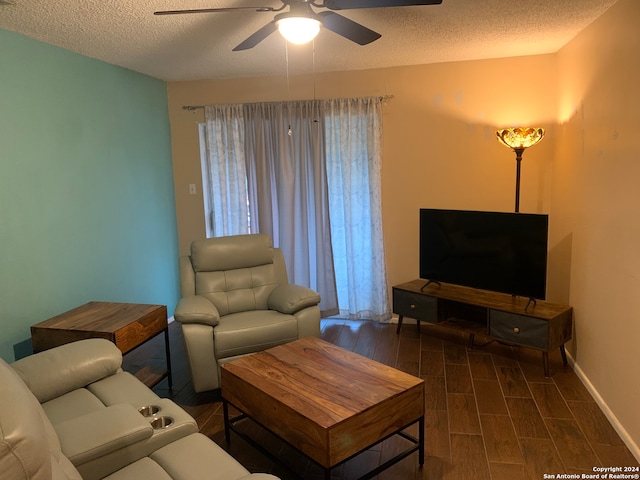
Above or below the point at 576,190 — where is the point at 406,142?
above

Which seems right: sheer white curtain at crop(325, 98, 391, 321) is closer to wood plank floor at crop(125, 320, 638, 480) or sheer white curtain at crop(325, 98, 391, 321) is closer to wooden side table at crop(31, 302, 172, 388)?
wood plank floor at crop(125, 320, 638, 480)

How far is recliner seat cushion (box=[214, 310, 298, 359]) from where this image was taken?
3.07 m

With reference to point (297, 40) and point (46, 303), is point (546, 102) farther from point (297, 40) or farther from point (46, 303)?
point (46, 303)

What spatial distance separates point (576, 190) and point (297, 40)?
2.24 meters

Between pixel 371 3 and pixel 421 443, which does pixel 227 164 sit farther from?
pixel 421 443

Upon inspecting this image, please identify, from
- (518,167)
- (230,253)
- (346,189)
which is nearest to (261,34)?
(230,253)

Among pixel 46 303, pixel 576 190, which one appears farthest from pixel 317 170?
pixel 46 303

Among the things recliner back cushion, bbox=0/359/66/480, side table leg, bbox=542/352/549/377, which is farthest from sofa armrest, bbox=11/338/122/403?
side table leg, bbox=542/352/549/377

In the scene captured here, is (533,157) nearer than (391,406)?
No

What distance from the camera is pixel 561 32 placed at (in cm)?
324

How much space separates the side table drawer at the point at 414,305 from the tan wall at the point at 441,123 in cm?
40

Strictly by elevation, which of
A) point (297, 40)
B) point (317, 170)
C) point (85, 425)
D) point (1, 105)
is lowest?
point (85, 425)

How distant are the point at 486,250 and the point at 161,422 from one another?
2.67 metres

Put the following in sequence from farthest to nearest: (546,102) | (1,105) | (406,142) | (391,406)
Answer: (406,142) → (546,102) → (1,105) → (391,406)
